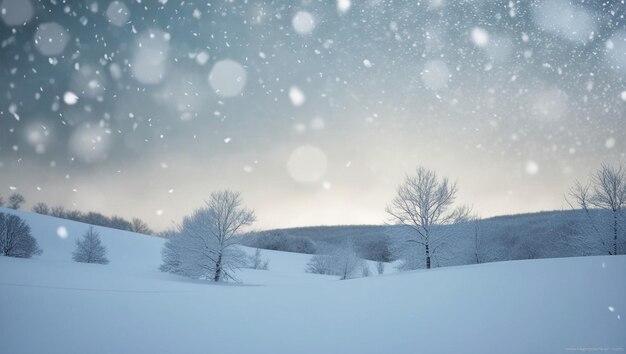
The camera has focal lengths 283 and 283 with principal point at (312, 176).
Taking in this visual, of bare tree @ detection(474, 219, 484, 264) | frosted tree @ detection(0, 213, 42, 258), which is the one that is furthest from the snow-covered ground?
frosted tree @ detection(0, 213, 42, 258)

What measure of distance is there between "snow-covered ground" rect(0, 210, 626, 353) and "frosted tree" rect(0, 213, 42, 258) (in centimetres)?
2680

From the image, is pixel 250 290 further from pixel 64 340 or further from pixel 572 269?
pixel 572 269

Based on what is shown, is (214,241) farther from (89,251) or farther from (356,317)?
(89,251)

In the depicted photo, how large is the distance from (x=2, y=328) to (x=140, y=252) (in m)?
49.3

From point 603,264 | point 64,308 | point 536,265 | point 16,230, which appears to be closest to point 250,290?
point 64,308

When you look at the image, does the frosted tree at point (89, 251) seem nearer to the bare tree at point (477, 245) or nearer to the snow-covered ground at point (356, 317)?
the snow-covered ground at point (356, 317)

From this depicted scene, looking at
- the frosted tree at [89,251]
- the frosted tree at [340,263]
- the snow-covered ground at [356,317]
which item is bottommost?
the frosted tree at [340,263]

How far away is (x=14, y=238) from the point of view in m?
25.8

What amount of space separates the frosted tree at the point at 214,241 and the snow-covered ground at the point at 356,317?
37.3 feet

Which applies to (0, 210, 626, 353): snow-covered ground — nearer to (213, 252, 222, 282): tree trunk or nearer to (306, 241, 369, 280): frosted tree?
(213, 252, 222, 282): tree trunk

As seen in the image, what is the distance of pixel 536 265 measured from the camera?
8.46 m

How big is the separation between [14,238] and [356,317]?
114 feet

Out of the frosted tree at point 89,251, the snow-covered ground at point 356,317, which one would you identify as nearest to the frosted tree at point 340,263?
the frosted tree at point 89,251

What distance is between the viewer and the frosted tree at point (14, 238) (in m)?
25.3
